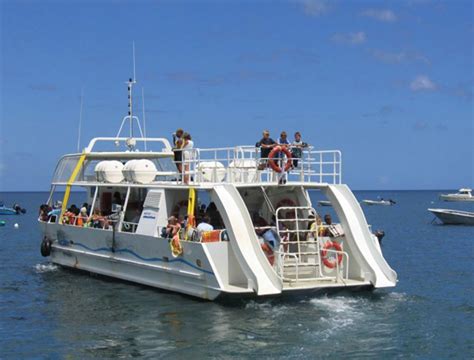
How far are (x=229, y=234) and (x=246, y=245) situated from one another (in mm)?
473

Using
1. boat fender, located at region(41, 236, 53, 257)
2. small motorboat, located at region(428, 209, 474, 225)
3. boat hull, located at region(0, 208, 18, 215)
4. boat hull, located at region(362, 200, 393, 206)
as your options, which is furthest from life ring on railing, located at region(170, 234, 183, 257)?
boat hull, located at region(362, 200, 393, 206)

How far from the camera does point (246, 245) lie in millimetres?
17094

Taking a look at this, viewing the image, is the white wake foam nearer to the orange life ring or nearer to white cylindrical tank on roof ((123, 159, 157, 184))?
white cylindrical tank on roof ((123, 159, 157, 184))

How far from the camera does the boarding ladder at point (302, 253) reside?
17.6m

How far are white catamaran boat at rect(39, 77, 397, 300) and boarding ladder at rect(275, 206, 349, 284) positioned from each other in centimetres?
3

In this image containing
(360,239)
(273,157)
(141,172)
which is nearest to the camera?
(360,239)

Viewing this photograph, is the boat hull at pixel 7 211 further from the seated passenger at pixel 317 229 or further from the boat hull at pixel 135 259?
the seated passenger at pixel 317 229

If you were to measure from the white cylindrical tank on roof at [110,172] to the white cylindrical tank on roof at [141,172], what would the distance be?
4.53 feet

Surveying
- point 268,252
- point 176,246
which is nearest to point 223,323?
point 268,252

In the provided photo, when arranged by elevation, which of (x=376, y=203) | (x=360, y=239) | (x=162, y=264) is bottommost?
(x=162, y=264)

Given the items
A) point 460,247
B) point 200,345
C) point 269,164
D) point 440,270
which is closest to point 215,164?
point 269,164

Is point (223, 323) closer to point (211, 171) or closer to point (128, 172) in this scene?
point (211, 171)

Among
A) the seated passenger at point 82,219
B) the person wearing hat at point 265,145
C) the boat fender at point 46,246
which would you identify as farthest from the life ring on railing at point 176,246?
the boat fender at point 46,246

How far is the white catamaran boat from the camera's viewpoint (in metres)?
17.3
